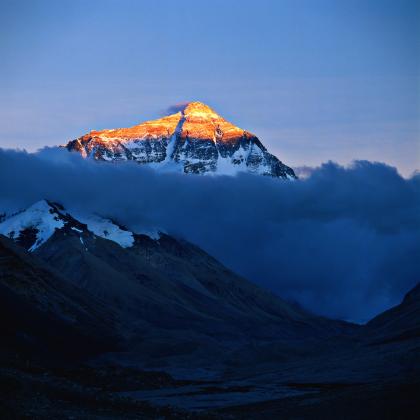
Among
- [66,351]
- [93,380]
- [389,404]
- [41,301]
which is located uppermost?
[41,301]

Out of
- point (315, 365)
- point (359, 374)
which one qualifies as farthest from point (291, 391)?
point (315, 365)

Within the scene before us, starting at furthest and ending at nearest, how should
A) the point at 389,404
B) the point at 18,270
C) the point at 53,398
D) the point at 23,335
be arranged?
1. the point at 18,270
2. the point at 23,335
3. the point at 389,404
4. the point at 53,398

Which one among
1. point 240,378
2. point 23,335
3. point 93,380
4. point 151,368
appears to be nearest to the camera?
point 93,380

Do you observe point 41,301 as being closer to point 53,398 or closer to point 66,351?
point 66,351

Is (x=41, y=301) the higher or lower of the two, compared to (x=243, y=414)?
higher

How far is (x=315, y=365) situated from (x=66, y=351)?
151 ft

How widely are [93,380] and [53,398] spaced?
167 feet

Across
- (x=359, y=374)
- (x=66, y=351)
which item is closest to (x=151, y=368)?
(x=66, y=351)

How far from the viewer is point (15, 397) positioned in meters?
62.8

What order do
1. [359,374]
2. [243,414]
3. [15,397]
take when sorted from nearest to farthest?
1. [15,397]
2. [243,414]
3. [359,374]

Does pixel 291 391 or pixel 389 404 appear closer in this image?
pixel 389 404

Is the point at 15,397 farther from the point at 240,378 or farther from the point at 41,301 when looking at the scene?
the point at 41,301

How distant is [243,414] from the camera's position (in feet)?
300

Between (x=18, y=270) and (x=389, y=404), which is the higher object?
(x=18, y=270)
